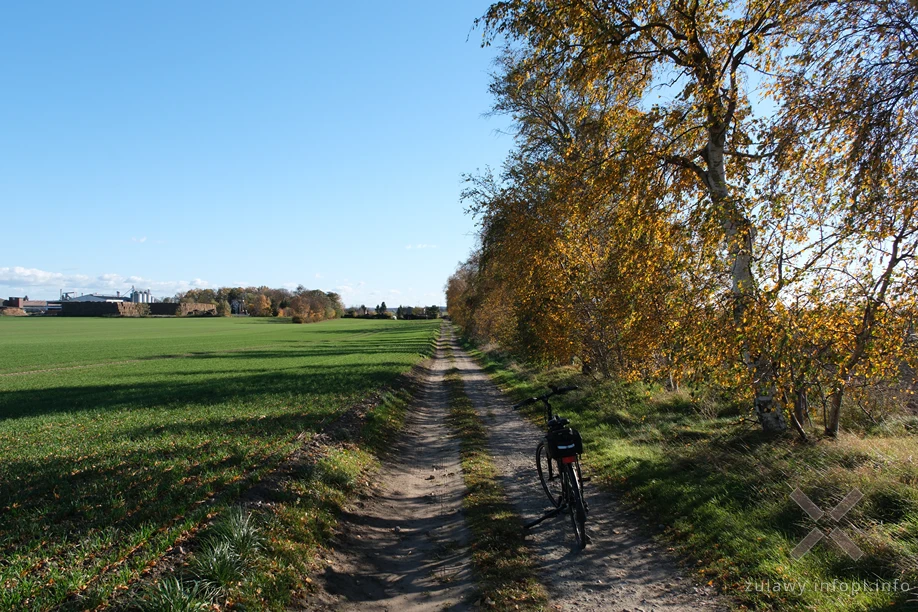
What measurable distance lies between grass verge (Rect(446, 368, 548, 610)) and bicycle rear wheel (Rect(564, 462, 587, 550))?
61 centimetres

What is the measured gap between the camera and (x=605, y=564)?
5359 mm

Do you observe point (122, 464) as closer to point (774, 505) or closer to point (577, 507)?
point (577, 507)

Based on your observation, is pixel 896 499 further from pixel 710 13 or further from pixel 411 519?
pixel 710 13

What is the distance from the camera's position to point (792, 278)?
18.5 feet

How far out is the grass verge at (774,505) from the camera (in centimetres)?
427

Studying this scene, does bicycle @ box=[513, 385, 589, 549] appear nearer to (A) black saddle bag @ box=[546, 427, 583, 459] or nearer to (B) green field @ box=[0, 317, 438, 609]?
(A) black saddle bag @ box=[546, 427, 583, 459]

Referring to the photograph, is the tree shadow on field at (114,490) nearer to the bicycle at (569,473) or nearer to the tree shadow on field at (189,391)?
the bicycle at (569,473)

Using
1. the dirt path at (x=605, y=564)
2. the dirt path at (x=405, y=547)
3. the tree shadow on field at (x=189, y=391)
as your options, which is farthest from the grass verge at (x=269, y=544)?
the tree shadow on field at (x=189, y=391)

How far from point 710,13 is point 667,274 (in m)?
3.67

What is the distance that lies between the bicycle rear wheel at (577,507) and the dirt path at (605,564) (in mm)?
144

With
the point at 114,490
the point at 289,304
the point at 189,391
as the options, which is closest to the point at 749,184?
the point at 114,490

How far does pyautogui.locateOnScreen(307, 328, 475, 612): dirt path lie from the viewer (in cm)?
496

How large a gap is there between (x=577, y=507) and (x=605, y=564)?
0.66 metres

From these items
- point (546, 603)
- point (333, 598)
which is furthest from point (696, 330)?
point (333, 598)
